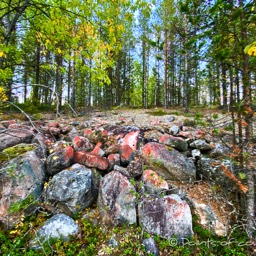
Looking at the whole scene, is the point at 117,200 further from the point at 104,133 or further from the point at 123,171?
the point at 104,133

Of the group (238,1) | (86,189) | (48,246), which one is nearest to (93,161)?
(86,189)

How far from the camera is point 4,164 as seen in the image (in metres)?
3.55

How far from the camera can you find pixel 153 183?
3.35 m

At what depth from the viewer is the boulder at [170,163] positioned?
369cm

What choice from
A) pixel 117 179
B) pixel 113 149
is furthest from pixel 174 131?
pixel 117 179

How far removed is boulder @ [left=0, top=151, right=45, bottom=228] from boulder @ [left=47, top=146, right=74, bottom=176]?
0.17 metres

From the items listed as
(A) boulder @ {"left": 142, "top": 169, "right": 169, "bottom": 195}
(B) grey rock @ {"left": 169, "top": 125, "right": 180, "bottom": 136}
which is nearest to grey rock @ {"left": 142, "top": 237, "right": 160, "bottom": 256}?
(A) boulder @ {"left": 142, "top": 169, "right": 169, "bottom": 195}

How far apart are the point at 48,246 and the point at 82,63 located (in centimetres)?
310

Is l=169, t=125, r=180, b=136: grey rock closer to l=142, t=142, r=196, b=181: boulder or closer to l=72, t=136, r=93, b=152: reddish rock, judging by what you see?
l=142, t=142, r=196, b=181: boulder

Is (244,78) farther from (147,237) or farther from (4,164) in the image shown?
(4,164)

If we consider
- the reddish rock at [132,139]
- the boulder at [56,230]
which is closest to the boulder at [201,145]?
the reddish rock at [132,139]

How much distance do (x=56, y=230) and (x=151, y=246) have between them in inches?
64.2

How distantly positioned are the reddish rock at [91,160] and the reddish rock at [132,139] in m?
0.79

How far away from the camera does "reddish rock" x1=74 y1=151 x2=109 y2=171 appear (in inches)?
148
